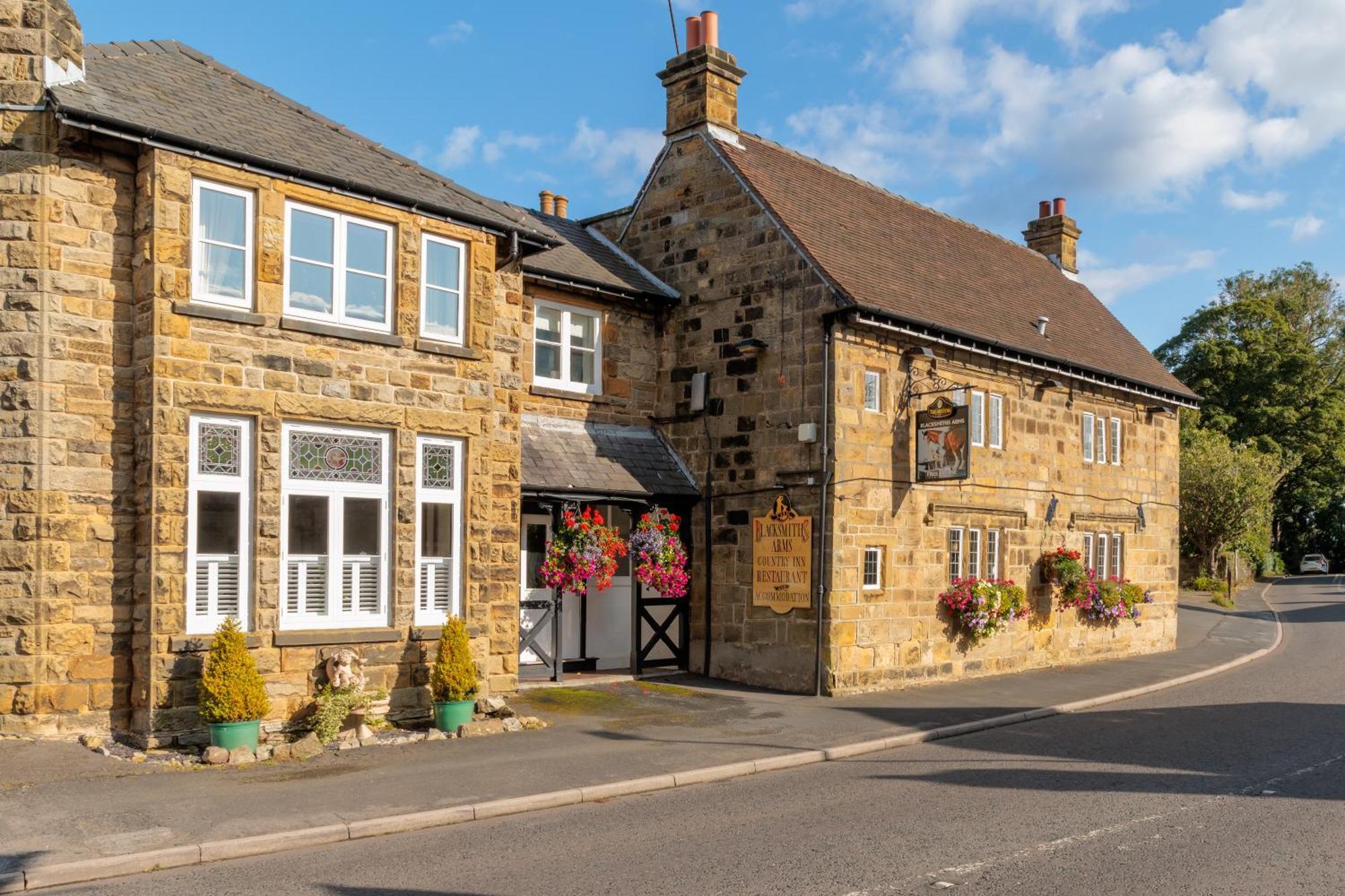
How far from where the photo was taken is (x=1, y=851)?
25.5 ft

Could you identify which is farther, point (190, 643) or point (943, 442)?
point (943, 442)

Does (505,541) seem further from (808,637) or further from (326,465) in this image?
(808,637)

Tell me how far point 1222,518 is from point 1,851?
43215 mm

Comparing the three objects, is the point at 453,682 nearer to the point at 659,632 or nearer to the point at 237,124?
the point at 659,632

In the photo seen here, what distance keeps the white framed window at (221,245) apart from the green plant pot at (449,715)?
16.4 feet

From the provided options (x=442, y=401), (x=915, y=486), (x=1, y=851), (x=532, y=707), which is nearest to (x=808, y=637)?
(x=915, y=486)

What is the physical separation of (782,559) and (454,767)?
7.56 meters

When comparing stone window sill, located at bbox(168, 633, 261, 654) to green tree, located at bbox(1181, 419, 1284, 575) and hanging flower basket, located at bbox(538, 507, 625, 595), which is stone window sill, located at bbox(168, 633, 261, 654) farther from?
green tree, located at bbox(1181, 419, 1284, 575)

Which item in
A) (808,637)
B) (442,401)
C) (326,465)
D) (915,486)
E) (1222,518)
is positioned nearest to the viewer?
(326,465)

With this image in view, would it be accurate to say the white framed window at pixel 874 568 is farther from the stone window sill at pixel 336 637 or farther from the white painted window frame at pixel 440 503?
the stone window sill at pixel 336 637

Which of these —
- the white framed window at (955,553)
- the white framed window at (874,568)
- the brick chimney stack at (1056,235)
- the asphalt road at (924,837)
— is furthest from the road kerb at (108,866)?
the brick chimney stack at (1056,235)

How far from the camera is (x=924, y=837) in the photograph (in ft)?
28.3

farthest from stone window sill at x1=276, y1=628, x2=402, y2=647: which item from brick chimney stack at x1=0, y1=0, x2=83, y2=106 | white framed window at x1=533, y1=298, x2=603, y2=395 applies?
brick chimney stack at x1=0, y1=0, x2=83, y2=106

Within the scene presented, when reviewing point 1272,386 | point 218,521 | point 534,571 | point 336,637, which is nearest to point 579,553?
point 534,571
